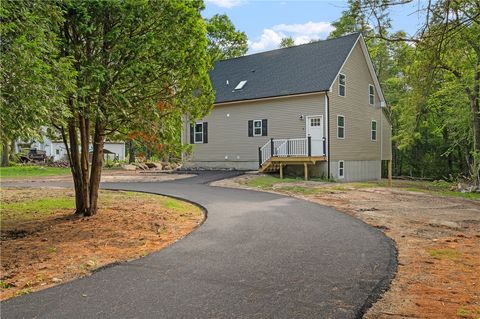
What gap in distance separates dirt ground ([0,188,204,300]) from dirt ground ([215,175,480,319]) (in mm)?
3624

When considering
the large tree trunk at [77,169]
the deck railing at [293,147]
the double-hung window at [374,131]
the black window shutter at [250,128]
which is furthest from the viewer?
the double-hung window at [374,131]

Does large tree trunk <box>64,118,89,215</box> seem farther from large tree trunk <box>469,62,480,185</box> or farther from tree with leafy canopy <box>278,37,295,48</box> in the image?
tree with leafy canopy <box>278,37,295,48</box>

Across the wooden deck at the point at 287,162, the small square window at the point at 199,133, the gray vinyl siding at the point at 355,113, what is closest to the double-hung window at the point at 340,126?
the gray vinyl siding at the point at 355,113

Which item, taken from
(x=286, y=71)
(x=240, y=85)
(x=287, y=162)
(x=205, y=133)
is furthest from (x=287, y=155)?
(x=205, y=133)

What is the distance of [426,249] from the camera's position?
5.78 m

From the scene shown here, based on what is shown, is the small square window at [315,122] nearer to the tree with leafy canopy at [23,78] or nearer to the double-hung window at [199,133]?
the double-hung window at [199,133]

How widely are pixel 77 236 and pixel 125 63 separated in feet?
11.5

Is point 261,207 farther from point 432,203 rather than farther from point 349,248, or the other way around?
point 432,203

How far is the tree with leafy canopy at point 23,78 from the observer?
478cm

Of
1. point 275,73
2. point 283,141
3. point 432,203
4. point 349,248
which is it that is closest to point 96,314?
point 349,248

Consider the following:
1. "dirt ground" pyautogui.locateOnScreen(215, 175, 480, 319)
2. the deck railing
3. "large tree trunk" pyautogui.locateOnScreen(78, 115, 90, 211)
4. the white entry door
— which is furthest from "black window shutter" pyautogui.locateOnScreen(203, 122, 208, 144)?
"large tree trunk" pyautogui.locateOnScreen(78, 115, 90, 211)

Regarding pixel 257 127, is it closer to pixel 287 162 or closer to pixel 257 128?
pixel 257 128

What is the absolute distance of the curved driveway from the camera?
3.54 m

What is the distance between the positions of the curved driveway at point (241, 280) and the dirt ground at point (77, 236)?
50cm
